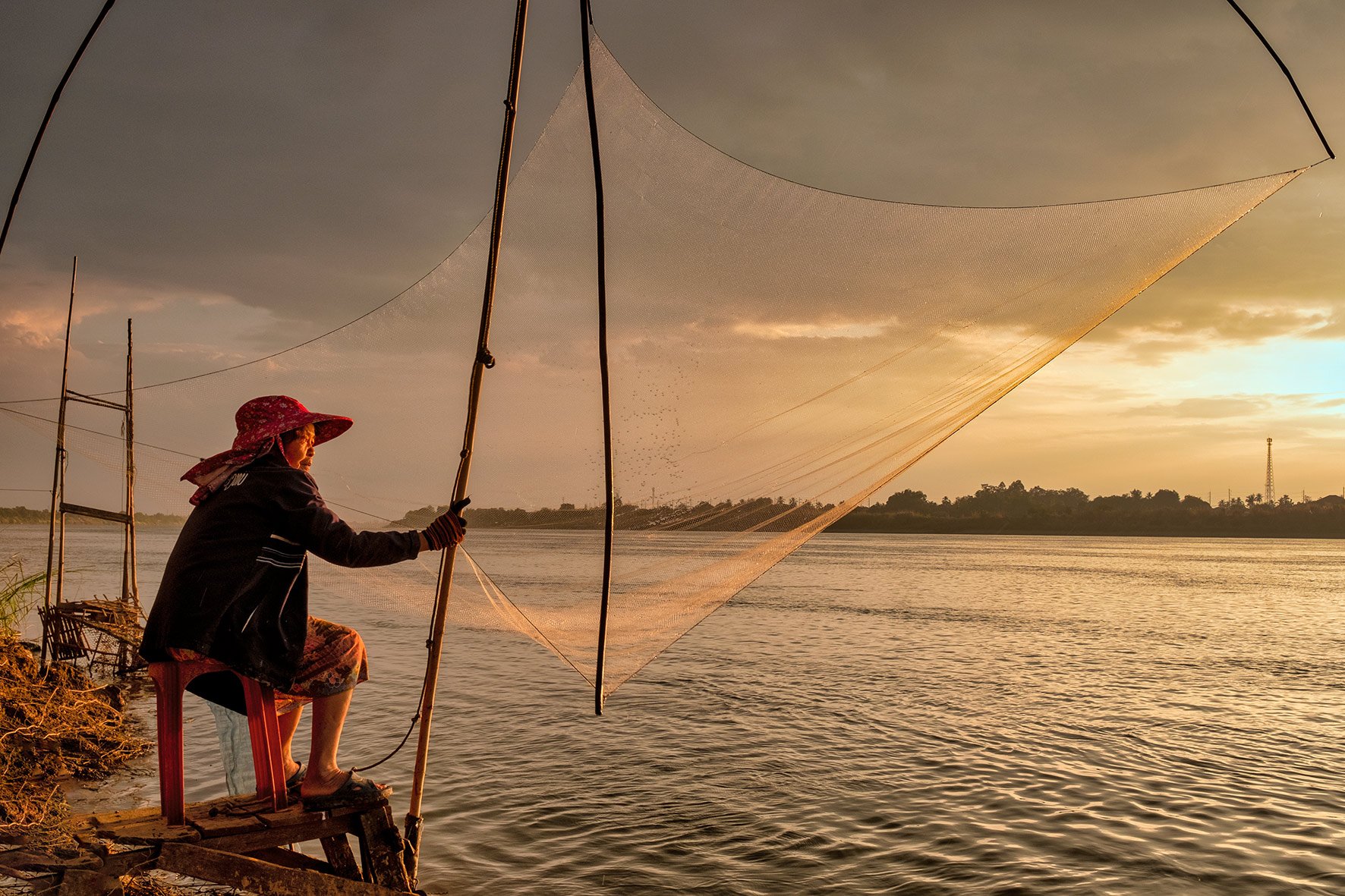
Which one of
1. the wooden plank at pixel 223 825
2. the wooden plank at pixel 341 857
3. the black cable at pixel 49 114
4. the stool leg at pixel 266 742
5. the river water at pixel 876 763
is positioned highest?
the black cable at pixel 49 114

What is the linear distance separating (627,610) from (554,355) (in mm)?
1335

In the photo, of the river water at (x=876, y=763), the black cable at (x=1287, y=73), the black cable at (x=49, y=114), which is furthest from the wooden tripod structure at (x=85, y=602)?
the black cable at (x=1287, y=73)

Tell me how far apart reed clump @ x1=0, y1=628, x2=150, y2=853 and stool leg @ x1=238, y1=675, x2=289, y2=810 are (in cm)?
261

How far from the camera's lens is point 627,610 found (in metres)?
4.40

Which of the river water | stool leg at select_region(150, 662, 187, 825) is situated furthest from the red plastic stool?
the river water

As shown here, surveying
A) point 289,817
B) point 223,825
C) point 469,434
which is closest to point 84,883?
point 223,825

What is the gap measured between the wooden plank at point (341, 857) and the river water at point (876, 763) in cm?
180

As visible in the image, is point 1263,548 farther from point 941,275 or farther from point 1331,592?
point 941,275

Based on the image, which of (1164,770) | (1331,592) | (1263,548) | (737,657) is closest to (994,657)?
(737,657)

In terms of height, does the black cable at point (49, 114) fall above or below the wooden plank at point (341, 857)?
above

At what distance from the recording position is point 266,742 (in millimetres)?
2955

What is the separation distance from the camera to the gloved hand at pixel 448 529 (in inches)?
120

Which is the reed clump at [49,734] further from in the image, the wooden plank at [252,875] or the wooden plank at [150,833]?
the wooden plank at [252,875]

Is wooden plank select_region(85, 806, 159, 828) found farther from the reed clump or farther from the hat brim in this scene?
the reed clump
